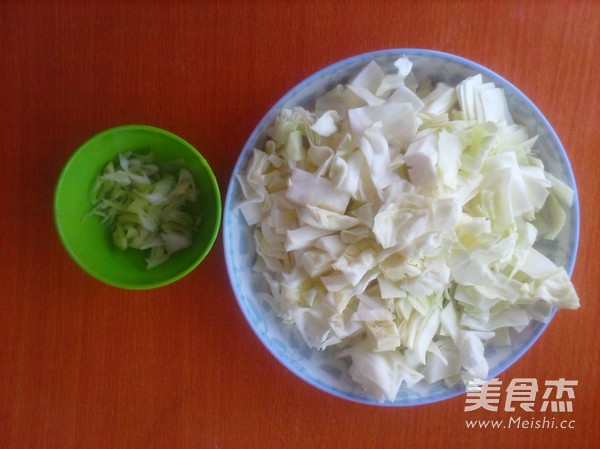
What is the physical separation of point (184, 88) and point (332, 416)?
0.56m

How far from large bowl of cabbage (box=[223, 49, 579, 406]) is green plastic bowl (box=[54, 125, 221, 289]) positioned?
0.06m

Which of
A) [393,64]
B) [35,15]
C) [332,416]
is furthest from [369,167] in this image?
[35,15]

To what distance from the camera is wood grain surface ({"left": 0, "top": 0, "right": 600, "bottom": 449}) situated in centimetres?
78

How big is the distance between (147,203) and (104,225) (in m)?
0.08

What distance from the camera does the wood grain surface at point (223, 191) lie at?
776 mm

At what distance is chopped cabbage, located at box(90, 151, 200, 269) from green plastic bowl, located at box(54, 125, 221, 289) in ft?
0.03

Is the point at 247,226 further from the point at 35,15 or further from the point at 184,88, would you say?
the point at 35,15

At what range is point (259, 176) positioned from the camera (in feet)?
2.26

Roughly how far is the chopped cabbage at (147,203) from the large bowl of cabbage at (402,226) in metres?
0.10

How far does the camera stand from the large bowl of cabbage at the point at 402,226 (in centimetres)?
65

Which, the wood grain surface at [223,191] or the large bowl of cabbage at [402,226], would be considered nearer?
the large bowl of cabbage at [402,226]

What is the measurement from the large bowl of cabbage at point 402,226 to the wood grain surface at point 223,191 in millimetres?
89

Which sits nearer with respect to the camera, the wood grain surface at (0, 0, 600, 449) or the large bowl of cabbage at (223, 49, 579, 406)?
the large bowl of cabbage at (223, 49, 579, 406)

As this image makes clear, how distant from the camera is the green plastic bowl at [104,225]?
0.70 meters
